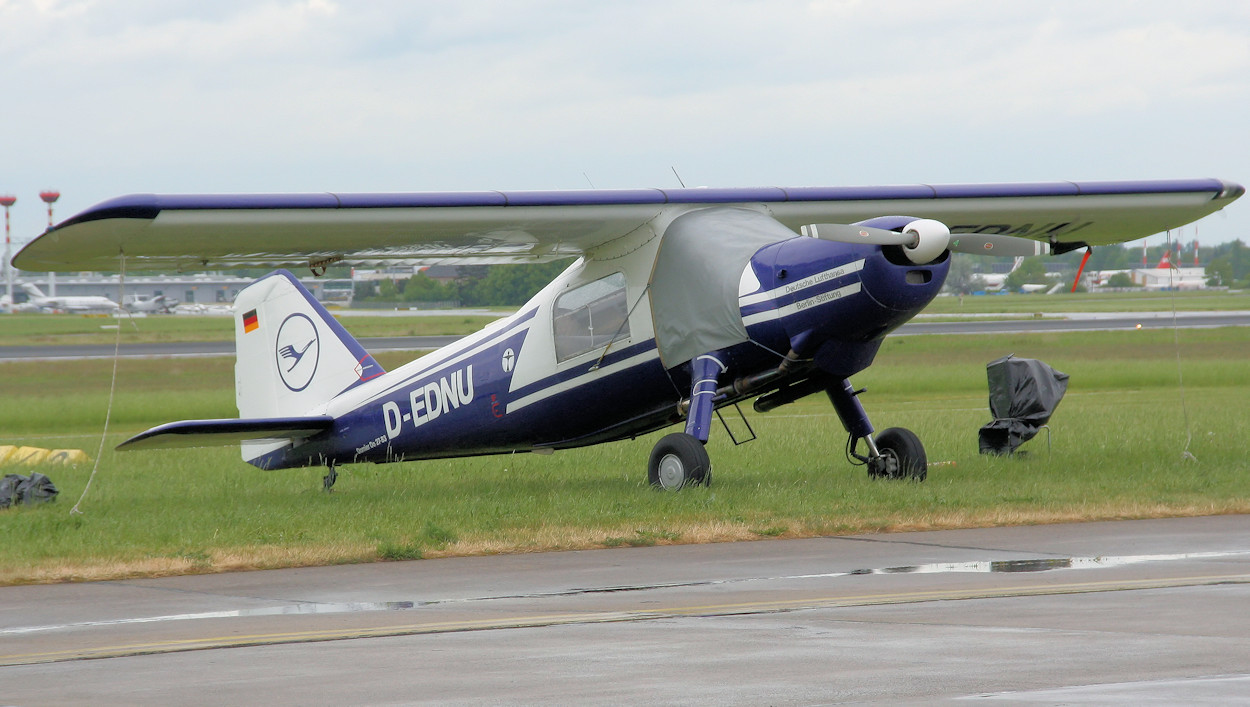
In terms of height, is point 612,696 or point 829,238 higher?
point 829,238

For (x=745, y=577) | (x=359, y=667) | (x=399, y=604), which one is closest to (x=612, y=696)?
(x=359, y=667)

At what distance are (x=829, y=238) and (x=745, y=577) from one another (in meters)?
4.02

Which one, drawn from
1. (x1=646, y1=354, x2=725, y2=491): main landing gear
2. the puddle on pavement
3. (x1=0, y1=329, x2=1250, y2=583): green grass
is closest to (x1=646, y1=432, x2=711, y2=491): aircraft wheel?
(x1=646, y1=354, x2=725, y2=491): main landing gear

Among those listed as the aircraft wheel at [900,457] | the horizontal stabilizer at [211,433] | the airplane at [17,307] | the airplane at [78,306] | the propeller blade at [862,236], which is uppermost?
Answer: the airplane at [17,307]

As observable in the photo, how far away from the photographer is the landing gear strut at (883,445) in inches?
558

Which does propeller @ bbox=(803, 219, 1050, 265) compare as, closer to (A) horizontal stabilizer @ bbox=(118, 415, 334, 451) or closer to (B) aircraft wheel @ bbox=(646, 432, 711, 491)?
(B) aircraft wheel @ bbox=(646, 432, 711, 491)

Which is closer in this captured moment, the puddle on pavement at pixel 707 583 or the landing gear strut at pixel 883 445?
the puddle on pavement at pixel 707 583

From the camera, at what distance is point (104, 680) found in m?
6.16

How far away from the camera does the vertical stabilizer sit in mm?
17078

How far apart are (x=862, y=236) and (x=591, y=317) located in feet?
11.9

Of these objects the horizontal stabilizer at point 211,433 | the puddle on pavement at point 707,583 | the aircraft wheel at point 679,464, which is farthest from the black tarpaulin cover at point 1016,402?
the horizontal stabilizer at point 211,433

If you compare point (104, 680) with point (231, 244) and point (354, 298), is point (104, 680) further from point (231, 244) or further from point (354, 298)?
point (354, 298)

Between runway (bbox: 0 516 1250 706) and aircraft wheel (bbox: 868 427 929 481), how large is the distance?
11.1 feet

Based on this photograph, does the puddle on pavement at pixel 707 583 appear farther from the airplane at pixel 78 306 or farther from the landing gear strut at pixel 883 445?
the airplane at pixel 78 306
